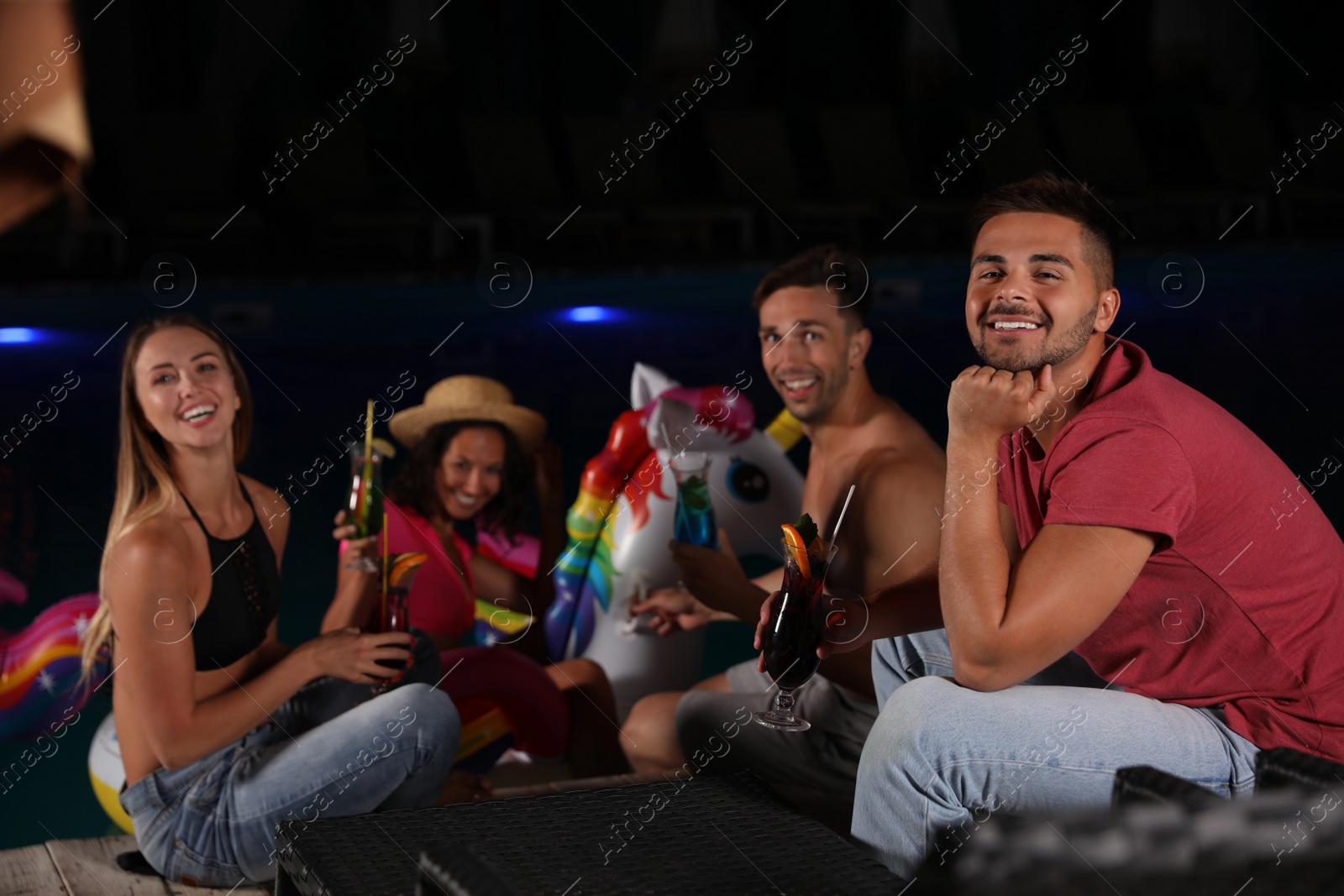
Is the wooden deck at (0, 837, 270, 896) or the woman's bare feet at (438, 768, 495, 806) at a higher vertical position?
the wooden deck at (0, 837, 270, 896)

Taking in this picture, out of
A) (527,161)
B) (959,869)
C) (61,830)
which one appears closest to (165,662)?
(61,830)

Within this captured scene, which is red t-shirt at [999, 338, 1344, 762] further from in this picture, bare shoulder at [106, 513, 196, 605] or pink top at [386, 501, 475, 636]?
pink top at [386, 501, 475, 636]

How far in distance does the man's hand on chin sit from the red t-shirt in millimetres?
82

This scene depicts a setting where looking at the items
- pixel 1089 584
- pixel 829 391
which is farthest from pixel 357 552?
pixel 1089 584

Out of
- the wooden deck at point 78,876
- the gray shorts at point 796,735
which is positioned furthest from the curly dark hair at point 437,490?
the wooden deck at point 78,876

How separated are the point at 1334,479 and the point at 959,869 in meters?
5.02

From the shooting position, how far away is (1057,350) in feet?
5.61

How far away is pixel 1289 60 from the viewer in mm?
12125

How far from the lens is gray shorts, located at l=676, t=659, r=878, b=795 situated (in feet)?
7.54

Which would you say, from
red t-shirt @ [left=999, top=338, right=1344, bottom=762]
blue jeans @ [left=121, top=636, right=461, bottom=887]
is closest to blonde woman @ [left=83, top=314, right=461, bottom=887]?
blue jeans @ [left=121, top=636, right=461, bottom=887]

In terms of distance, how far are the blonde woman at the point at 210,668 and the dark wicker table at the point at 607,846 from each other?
382 mm

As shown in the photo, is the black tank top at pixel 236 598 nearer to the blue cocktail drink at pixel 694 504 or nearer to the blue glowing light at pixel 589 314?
the blue cocktail drink at pixel 694 504

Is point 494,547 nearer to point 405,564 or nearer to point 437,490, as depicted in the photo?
point 437,490

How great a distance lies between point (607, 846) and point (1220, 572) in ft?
2.60
